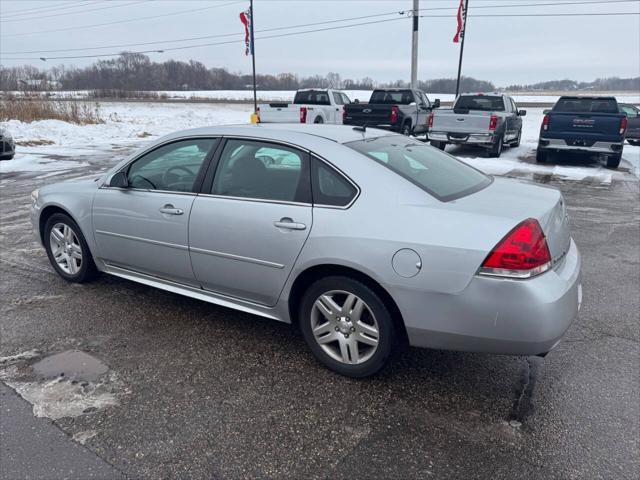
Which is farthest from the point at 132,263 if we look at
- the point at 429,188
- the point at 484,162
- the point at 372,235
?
the point at 484,162

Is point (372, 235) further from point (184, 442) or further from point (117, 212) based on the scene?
point (117, 212)

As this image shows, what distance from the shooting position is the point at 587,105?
1374cm

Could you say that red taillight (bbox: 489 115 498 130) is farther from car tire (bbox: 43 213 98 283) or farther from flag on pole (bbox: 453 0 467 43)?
car tire (bbox: 43 213 98 283)

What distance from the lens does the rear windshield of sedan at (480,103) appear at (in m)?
15.9

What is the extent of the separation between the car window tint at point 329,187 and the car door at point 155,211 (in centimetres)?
96

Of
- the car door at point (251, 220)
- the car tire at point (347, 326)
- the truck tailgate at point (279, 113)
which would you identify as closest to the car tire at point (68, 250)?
the car door at point (251, 220)

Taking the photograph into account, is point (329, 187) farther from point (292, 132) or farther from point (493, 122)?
point (493, 122)

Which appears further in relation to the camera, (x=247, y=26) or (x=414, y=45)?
(x=247, y=26)

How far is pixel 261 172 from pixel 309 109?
518 inches

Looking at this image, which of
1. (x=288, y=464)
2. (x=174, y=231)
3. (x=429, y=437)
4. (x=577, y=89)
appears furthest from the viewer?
(x=577, y=89)

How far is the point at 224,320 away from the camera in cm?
400

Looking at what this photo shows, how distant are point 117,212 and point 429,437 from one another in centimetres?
294

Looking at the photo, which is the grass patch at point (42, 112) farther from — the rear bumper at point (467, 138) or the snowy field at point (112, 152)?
the rear bumper at point (467, 138)

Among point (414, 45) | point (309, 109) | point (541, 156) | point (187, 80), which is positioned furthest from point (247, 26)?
point (187, 80)
